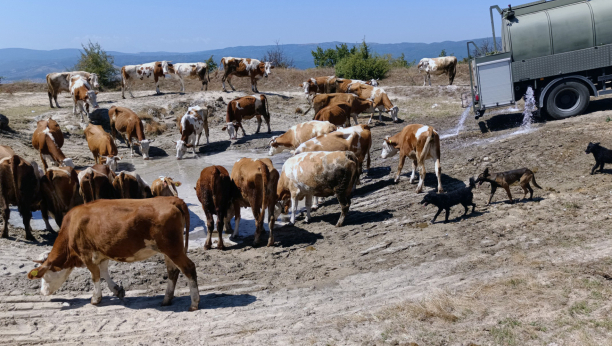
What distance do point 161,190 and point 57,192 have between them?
2.14 metres

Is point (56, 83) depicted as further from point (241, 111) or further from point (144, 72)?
point (241, 111)

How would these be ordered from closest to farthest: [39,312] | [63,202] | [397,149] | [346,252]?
[39,312], [346,252], [63,202], [397,149]

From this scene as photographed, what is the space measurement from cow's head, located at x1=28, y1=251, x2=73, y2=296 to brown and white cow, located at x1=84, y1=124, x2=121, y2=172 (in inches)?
335

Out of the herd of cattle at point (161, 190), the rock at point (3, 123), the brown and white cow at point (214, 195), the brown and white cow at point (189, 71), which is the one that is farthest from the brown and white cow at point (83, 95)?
the brown and white cow at point (214, 195)

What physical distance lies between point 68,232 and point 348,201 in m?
5.72

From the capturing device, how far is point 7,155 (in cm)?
1155

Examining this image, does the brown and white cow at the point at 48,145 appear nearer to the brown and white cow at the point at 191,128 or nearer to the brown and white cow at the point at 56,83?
the brown and white cow at the point at 191,128

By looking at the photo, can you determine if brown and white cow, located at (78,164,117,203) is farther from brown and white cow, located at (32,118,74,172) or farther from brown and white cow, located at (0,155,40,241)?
brown and white cow, located at (32,118,74,172)

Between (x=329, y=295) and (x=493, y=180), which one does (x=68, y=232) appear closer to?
(x=329, y=295)

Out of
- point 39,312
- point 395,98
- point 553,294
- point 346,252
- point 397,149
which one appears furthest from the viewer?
point 395,98

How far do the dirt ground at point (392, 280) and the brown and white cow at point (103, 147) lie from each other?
4.20 meters

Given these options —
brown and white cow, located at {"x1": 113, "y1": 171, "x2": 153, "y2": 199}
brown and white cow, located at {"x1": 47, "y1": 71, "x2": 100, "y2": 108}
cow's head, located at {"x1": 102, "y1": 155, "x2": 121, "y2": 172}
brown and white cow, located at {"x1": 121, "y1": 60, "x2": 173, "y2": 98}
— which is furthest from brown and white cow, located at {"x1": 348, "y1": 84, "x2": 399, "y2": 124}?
brown and white cow, located at {"x1": 47, "y1": 71, "x2": 100, "y2": 108}

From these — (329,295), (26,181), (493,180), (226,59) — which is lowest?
(329,295)

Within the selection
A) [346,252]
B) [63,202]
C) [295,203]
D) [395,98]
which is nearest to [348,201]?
[295,203]
